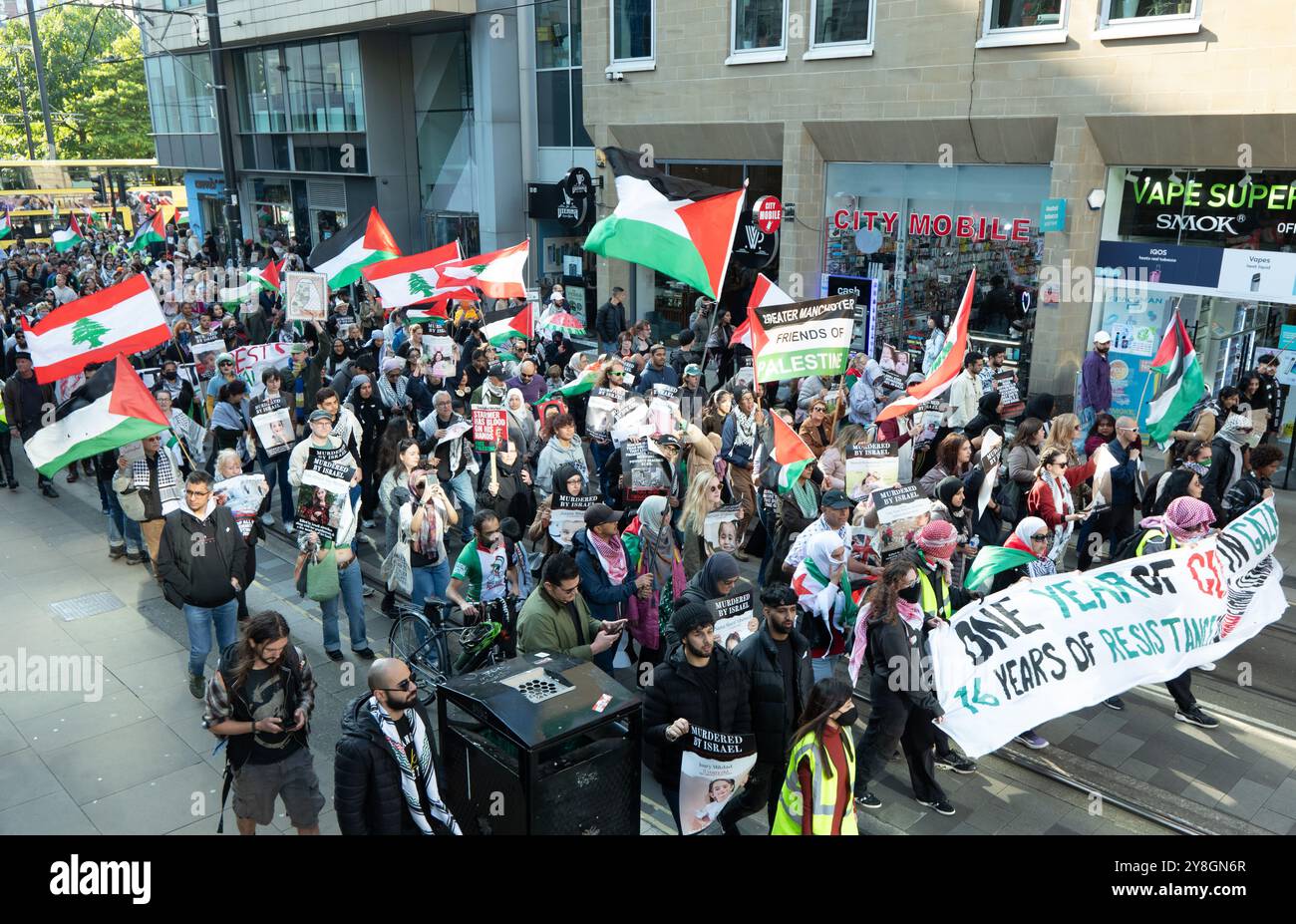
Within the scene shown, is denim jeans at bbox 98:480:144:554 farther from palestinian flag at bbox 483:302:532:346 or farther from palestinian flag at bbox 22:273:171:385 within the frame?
palestinian flag at bbox 483:302:532:346

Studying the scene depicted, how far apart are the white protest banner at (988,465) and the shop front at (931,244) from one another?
6.66 meters

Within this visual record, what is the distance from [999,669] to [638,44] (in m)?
17.7

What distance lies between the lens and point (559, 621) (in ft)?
20.7

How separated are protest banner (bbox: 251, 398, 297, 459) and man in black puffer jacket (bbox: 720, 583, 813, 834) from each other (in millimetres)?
6527

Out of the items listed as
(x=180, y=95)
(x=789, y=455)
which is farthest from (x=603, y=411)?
(x=180, y=95)

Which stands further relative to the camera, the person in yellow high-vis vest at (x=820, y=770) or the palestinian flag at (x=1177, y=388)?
the palestinian flag at (x=1177, y=388)

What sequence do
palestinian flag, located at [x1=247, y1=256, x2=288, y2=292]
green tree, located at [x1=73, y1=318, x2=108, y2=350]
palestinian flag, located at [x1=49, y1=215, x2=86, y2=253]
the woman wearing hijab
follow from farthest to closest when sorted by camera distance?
palestinian flag, located at [x1=49, y1=215, x2=86, y2=253]
palestinian flag, located at [x1=247, y1=256, x2=288, y2=292]
green tree, located at [x1=73, y1=318, x2=108, y2=350]
the woman wearing hijab

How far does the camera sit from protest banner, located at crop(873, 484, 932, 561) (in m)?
7.50

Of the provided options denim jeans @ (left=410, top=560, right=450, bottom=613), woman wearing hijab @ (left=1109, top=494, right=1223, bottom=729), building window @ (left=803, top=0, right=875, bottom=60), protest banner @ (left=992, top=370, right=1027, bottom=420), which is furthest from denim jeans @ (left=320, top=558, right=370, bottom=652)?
building window @ (left=803, top=0, right=875, bottom=60)

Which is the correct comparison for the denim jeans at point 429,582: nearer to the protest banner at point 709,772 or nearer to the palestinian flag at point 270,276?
the protest banner at point 709,772

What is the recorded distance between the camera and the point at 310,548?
7887 millimetres

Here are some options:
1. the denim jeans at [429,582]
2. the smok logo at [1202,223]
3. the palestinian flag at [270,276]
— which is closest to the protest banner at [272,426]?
the denim jeans at [429,582]

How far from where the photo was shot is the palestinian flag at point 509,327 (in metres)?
14.2
